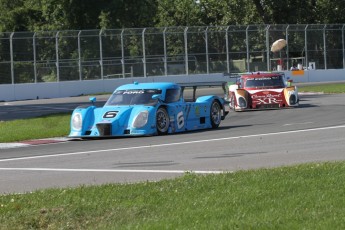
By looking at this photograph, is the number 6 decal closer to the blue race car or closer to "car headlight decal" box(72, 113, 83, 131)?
the blue race car

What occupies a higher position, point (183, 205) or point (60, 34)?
point (60, 34)

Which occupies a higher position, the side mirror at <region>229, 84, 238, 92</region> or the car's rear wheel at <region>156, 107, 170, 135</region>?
the side mirror at <region>229, 84, 238, 92</region>

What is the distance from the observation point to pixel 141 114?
2223 centimetres

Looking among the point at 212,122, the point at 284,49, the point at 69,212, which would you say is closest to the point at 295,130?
the point at 212,122

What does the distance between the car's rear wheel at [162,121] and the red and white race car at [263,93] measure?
8.30 meters

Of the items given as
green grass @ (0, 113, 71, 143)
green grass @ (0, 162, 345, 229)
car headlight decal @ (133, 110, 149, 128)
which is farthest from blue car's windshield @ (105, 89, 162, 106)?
green grass @ (0, 162, 345, 229)

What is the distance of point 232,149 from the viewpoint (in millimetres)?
17750

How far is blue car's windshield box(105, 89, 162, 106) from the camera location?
23.0 m

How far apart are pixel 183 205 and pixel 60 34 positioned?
133 ft

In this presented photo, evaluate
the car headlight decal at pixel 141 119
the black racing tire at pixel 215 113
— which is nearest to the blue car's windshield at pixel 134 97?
the car headlight decal at pixel 141 119

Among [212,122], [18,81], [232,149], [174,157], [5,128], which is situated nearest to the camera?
[174,157]

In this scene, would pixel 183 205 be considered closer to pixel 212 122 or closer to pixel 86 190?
pixel 86 190

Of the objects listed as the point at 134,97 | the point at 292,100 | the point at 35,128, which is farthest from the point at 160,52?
the point at 134,97

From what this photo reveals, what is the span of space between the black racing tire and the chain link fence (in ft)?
81.4
